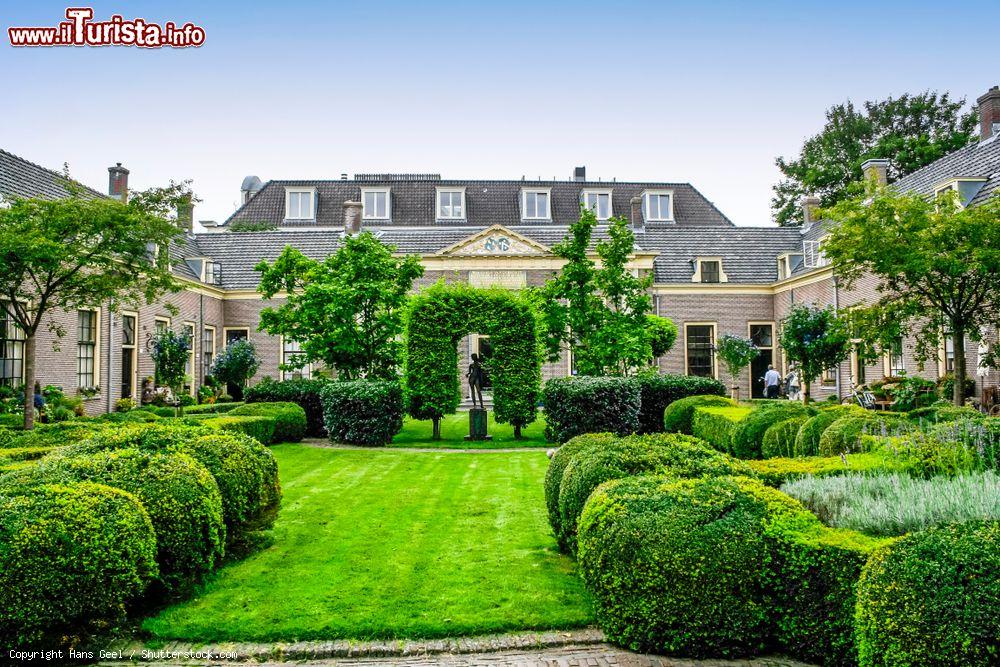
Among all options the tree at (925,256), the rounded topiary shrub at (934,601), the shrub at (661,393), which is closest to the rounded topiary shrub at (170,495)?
the rounded topiary shrub at (934,601)

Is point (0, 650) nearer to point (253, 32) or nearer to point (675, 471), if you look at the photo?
point (675, 471)

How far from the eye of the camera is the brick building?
18.5 meters

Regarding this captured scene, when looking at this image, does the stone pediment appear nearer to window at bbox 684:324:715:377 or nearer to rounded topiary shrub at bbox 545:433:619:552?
window at bbox 684:324:715:377

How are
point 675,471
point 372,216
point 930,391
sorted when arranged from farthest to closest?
point 372,216
point 930,391
point 675,471

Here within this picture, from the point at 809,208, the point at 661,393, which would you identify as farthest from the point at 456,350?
the point at 809,208

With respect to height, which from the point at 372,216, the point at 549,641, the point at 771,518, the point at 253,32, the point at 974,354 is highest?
the point at 372,216

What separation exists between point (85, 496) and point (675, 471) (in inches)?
156

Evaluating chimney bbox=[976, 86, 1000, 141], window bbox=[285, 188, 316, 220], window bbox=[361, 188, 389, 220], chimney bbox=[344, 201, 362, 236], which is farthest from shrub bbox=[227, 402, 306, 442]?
window bbox=[285, 188, 316, 220]

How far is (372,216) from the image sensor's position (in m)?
33.2

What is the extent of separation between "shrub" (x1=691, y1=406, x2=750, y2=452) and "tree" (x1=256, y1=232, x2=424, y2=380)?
7.07 m

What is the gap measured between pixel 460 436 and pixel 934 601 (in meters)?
13.3

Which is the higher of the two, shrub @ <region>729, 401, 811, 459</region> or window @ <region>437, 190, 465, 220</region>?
window @ <region>437, 190, 465, 220</region>

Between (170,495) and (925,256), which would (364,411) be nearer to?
(170,495)

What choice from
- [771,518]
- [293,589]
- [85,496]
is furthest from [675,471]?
[85,496]
